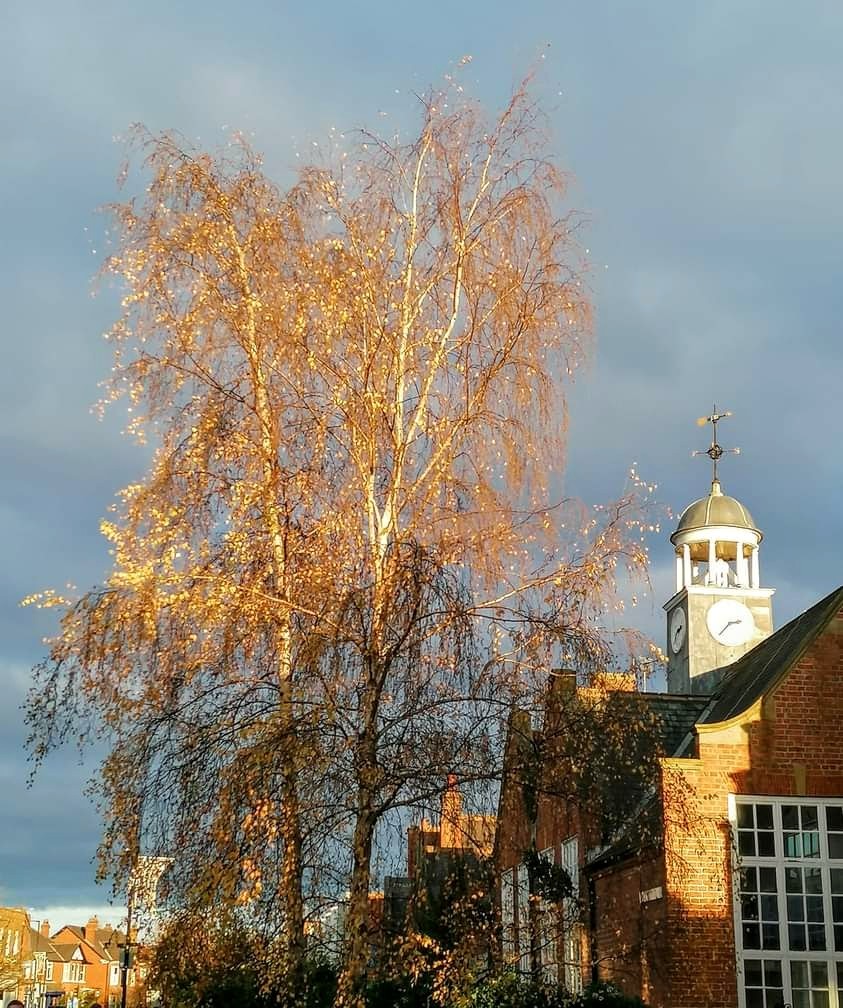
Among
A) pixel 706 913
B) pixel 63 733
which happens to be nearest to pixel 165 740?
pixel 63 733

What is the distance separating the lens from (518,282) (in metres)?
15.7

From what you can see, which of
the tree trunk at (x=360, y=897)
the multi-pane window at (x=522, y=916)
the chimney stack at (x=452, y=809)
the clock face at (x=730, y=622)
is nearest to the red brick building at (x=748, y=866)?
the multi-pane window at (x=522, y=916)

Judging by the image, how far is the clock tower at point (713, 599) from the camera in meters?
31.8

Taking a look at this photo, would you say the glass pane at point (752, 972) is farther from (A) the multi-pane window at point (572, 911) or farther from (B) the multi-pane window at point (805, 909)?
(A) the multi-pane window at point (572, 911)

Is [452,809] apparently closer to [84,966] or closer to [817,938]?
[817,938]

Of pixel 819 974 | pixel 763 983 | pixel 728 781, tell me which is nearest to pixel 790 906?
pixel 819 974

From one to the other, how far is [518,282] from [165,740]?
280 inches

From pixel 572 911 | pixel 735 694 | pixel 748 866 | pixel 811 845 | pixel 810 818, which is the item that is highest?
pixel 735 694

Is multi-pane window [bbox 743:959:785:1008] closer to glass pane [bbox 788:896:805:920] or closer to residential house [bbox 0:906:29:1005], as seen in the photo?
glass pane [bbox 788:896:805:920]

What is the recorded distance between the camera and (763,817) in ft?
63.0

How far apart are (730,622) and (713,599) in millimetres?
756

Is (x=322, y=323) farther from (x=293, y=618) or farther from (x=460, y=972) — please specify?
(x=460, y=972)

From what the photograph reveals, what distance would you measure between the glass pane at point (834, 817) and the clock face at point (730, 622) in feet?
41.0

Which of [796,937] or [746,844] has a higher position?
[746,844]
